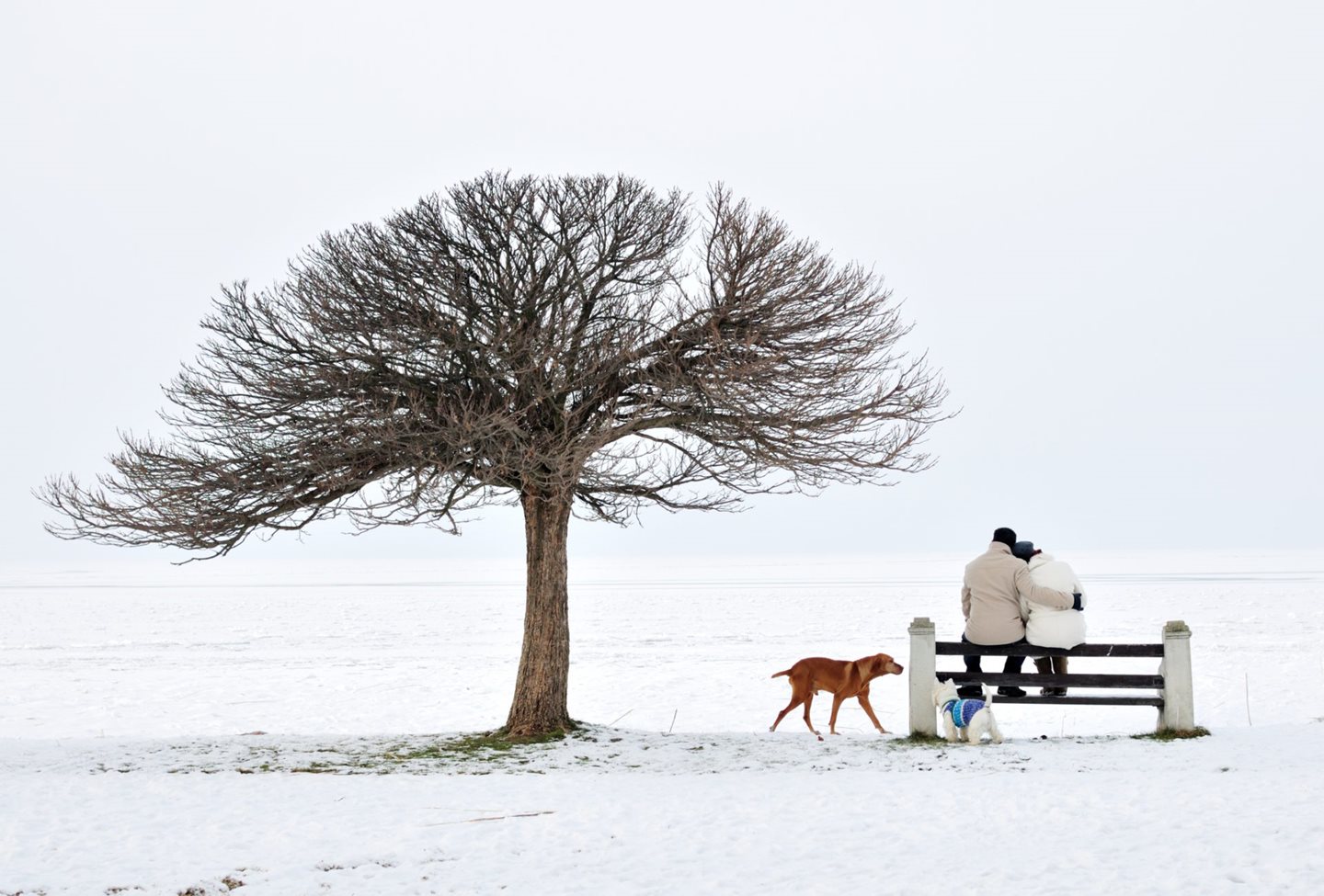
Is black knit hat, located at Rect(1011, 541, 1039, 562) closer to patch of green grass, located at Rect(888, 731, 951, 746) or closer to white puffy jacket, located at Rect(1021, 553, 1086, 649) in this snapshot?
white puffy jacket, located at Rect(1021, 553, 1086, 649)

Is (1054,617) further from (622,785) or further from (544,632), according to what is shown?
(544,632)

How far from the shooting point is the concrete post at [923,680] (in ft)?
44.2

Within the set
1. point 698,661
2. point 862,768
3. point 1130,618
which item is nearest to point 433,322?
point 862,768

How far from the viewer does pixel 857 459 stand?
47.7ft

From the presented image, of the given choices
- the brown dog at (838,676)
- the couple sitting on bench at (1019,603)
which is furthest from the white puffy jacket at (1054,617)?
the brown dog at (838,676)

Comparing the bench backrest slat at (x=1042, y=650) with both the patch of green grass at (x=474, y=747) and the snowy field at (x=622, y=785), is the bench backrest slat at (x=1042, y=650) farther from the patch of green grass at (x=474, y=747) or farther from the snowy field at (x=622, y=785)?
the patch of green grass at (x=474, y=747)

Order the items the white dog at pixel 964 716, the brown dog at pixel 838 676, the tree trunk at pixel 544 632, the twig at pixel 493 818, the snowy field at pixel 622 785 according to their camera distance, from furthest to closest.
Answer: the tree trunk at pixel 544 632 → the brown dog at pixel 838 676 → the white dog at pixel 964 716 → the twig at pixel 493 818 → the snowy field at pixel 622 785

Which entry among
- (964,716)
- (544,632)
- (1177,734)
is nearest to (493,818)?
(544,632)

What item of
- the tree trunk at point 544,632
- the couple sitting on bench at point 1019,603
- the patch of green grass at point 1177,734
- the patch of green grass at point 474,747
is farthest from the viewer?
the tree trunk at point 544,632

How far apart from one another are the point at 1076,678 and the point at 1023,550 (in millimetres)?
1660

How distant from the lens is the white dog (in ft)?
42.2

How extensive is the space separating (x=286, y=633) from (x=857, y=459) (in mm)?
24917

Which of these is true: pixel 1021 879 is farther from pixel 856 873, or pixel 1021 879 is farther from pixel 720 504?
pixel 720 504

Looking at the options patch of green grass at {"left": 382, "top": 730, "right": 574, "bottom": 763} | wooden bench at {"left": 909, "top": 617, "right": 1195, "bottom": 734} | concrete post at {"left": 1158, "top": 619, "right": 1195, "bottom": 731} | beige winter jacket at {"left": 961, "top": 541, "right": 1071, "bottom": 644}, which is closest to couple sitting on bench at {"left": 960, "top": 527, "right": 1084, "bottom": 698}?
beige winter jacket at {"left": 961, "top": 541, "right": 1071, "bottom": 644}
